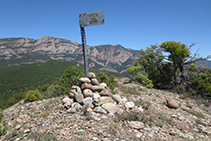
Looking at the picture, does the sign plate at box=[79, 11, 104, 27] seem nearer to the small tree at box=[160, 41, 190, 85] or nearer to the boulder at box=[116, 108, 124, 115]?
the boulder at box=[116, 108, 124, 115]

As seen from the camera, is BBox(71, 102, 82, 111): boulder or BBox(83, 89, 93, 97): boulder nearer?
BBox(71, 102, 82, 111): boulder

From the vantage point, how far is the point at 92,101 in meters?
6.40

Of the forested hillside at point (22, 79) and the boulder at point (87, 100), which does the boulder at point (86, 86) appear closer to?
the boulder at point (87, 100)

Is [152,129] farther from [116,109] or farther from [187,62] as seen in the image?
[187,62]

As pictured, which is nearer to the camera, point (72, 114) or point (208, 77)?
point (72, 114)

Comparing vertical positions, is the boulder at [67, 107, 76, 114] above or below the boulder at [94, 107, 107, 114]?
below

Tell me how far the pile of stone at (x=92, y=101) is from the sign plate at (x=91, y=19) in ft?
11.7

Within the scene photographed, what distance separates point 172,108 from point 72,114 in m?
6.53

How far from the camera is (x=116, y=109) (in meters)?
6.02

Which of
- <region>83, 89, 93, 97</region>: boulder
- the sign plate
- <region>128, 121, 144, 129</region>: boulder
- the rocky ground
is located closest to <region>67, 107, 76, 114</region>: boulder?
the rocky ground

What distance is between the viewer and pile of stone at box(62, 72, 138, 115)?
236 inches

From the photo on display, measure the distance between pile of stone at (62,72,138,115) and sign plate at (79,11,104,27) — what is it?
3.57 metres

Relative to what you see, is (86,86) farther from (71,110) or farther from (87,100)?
(71,110)

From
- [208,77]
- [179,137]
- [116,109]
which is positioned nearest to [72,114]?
[116,109]
